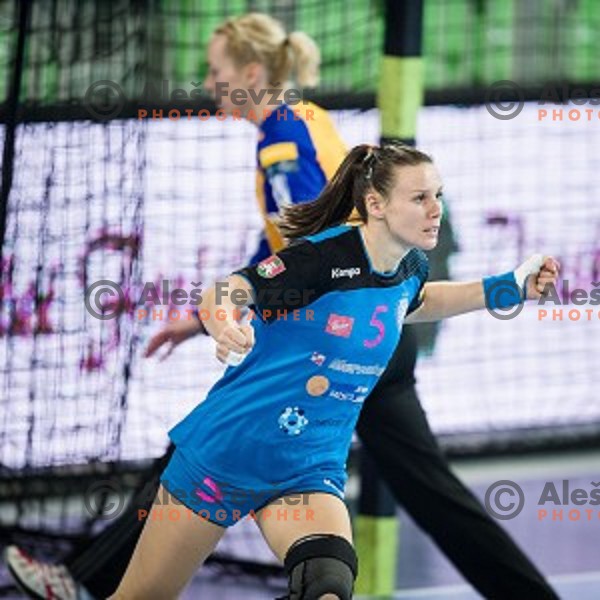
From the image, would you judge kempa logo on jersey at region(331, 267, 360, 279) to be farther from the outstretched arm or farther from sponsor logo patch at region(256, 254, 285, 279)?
the outstretched arm

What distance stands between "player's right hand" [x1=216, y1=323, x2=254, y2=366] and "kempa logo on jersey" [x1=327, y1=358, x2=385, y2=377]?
456 mm

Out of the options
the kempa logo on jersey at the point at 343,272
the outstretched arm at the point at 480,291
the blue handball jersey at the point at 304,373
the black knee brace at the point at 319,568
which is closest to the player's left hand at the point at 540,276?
the outstretched arm at the point at 480,291

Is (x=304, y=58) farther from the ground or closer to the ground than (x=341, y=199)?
farther from the ground

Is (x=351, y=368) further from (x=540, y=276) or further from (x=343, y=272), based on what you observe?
(x=540, y=276)

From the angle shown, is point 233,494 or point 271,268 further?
point 233,494

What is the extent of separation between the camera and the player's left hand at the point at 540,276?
5184 mm

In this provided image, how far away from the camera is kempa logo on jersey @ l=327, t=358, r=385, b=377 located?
4.91 m

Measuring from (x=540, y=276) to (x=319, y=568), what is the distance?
958 millimetres

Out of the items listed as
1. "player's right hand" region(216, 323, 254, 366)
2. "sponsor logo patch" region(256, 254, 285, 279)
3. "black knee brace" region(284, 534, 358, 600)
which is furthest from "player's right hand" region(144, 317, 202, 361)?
"player's right hand" region(216, 323, 254, 366)

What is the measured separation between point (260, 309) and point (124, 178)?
2046 mm

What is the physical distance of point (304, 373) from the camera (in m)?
4.91

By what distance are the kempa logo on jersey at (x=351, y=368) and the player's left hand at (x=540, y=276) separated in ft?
1.58

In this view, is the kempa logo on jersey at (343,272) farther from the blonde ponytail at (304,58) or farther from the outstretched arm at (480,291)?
the blonde ponytail at (304,58)

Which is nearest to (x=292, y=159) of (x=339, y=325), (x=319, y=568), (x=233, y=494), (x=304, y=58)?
(x=304, y=58)
